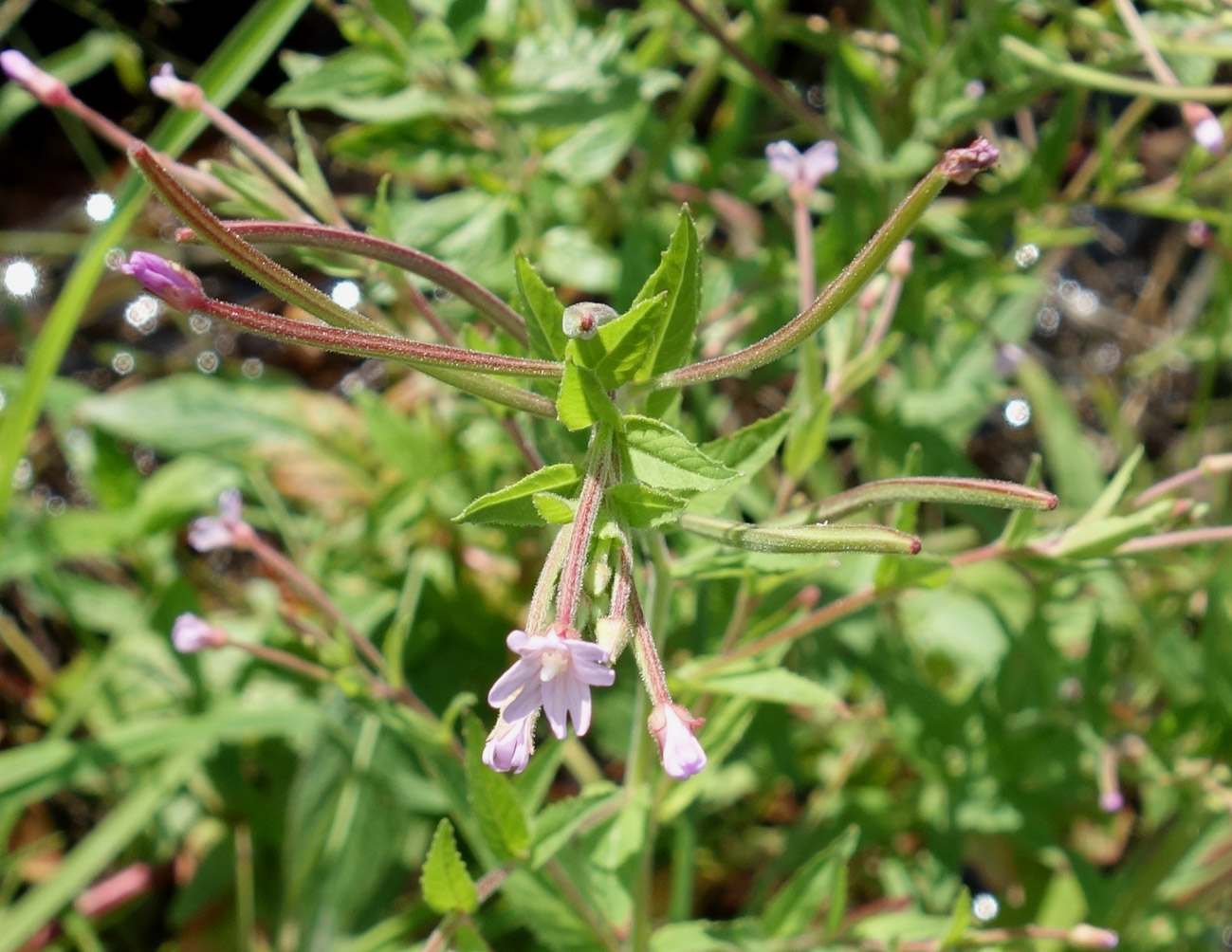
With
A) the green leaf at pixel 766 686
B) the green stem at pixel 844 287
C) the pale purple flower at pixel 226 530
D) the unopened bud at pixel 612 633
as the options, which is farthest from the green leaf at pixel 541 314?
the pale purple flower at pixel 226 530

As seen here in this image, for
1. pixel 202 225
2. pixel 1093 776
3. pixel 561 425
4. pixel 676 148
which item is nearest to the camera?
pixel 202 225

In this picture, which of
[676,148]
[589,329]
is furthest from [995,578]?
[589,329]

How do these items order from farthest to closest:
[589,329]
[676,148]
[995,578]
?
1. [676,148]
2. [995,578]
3. [589,329]

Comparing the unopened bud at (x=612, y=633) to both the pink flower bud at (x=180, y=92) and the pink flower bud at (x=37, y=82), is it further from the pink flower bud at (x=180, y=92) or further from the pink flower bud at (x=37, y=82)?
the pink flower bud at (x=37, y=82)

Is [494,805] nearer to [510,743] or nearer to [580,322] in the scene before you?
[510,743]

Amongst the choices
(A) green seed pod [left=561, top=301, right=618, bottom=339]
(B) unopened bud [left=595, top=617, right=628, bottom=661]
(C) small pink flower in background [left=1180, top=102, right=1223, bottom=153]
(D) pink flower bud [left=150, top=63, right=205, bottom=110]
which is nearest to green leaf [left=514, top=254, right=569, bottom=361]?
(A) green seed pod [left=561, top=301, right=618, bottom=339]

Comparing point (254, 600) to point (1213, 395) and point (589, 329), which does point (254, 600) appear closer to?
point (589, 329)

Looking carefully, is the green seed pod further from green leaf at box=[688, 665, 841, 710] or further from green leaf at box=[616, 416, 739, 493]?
green leaf at box=[688, 665, 841, 710]
